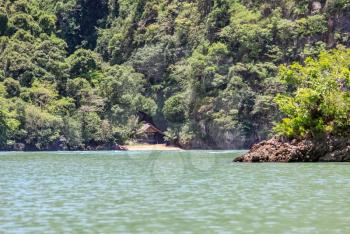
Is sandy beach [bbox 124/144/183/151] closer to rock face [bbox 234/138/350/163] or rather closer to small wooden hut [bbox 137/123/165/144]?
small wooden hut [bbox 137/123/165/144]

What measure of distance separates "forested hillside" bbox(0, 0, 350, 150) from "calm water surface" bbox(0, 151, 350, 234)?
60.8m

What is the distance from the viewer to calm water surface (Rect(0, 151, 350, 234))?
19641 mm

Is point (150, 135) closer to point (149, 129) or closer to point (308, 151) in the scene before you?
point (149, 129)

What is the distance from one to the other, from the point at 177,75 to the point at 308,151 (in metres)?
59.8

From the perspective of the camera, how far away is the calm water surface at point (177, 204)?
1964cm

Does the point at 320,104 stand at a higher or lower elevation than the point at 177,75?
lower

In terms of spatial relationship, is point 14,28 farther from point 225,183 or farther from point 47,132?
point 225,183

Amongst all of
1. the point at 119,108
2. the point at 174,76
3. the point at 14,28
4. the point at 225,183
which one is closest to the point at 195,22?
the point at 174,76

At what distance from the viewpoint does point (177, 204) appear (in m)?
24.4

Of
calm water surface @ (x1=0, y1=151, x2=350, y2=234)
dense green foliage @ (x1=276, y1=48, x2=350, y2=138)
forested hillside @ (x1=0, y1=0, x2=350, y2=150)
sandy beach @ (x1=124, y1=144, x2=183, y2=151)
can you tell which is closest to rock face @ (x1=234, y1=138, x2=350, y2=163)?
dense green foliage @ (x1=276, y1=48, x2=350, y2=138)

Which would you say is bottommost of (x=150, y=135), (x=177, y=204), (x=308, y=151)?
→ (x=177, y=204)

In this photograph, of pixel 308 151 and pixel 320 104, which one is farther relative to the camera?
pixel 320 104

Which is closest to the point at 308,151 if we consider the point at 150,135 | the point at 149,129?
the point at 149,129

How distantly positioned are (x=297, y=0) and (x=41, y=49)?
3567 centimetres
